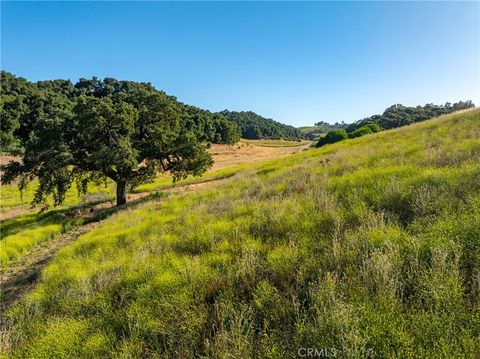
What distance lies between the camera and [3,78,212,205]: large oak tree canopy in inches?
687

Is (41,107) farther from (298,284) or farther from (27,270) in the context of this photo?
(298,284)

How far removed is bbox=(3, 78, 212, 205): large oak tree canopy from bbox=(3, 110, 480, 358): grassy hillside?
11.4 metres

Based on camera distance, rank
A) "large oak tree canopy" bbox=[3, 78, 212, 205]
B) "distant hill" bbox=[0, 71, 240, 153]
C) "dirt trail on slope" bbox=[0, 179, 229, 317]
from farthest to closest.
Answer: "distant hill" bbox=[0, 71, 240, 153] → "large oak tree canopy" bbox=[3, 78, 212, 205] → "dirt trail on slope" bbox=[0, 179, 229, 317]

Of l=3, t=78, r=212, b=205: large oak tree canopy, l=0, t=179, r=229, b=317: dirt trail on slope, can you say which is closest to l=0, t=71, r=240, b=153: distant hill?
l=3, t=78, r=212, b=205: large oak tree canopy

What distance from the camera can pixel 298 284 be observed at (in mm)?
4297

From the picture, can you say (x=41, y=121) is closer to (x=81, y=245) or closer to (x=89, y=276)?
(x=81, y=245)

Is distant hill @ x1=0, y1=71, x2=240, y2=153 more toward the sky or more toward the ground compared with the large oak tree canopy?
more toward the sky

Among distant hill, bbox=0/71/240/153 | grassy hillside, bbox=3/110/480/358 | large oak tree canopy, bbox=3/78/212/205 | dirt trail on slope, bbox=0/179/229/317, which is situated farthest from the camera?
distant hill, bbox=0/71/240/153

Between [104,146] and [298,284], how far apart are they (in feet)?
59.3

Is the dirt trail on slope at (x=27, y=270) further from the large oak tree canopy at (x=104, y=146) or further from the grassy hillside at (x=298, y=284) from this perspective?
the large oak tree canopy at (x=104, y=146)

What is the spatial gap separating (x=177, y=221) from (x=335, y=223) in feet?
20.2

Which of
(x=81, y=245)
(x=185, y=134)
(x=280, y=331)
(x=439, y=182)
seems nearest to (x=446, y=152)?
(x=439, y=182)

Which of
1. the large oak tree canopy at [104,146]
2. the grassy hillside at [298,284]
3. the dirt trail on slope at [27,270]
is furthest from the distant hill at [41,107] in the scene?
the grassy hillside at [298,284]

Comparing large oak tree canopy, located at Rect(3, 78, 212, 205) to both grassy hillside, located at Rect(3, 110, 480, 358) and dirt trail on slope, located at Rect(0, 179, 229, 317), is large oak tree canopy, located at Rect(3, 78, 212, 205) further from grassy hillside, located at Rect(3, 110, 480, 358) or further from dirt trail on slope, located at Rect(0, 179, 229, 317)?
grassy hillside, located at Rect(3, 110, 480, 358)
